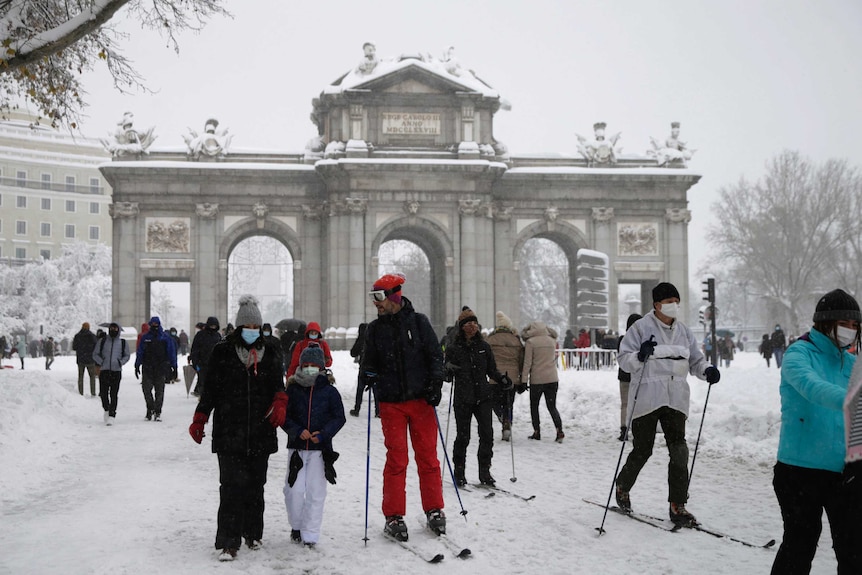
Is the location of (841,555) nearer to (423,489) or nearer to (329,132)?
(423,489)

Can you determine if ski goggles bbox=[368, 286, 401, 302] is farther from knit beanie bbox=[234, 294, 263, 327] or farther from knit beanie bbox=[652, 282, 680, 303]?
knit beanie bbox=[652, 282, 680, 303]

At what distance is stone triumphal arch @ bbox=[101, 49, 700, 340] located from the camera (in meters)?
40.0

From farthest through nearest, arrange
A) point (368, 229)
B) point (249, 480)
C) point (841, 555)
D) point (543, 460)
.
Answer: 1. point (368, 229)
2. point (543, 460)
3. point (249, 480)
4. point (841, 555)

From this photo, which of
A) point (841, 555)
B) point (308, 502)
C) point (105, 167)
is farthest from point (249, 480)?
point (105, 167)

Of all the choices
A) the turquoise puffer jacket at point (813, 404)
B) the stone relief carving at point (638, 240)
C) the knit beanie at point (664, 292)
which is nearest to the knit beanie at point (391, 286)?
the knit beanie at point (664, 292)

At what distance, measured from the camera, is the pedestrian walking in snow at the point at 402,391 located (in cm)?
750

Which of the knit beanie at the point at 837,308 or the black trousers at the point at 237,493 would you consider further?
the black trousers at the point at 237,493

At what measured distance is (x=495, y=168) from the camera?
40.2 m

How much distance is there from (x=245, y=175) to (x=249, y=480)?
117 feet

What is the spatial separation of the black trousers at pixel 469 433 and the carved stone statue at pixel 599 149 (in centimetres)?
3437

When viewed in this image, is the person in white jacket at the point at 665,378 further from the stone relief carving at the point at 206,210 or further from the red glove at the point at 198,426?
the stone relief carving at the point at 206,210

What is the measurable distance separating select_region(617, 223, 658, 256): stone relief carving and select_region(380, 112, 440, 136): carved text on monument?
10.0m

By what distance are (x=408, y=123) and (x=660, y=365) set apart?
33.7 meters

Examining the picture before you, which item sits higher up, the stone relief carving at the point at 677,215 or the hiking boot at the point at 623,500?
the stone relief carving at the point at 677,215
